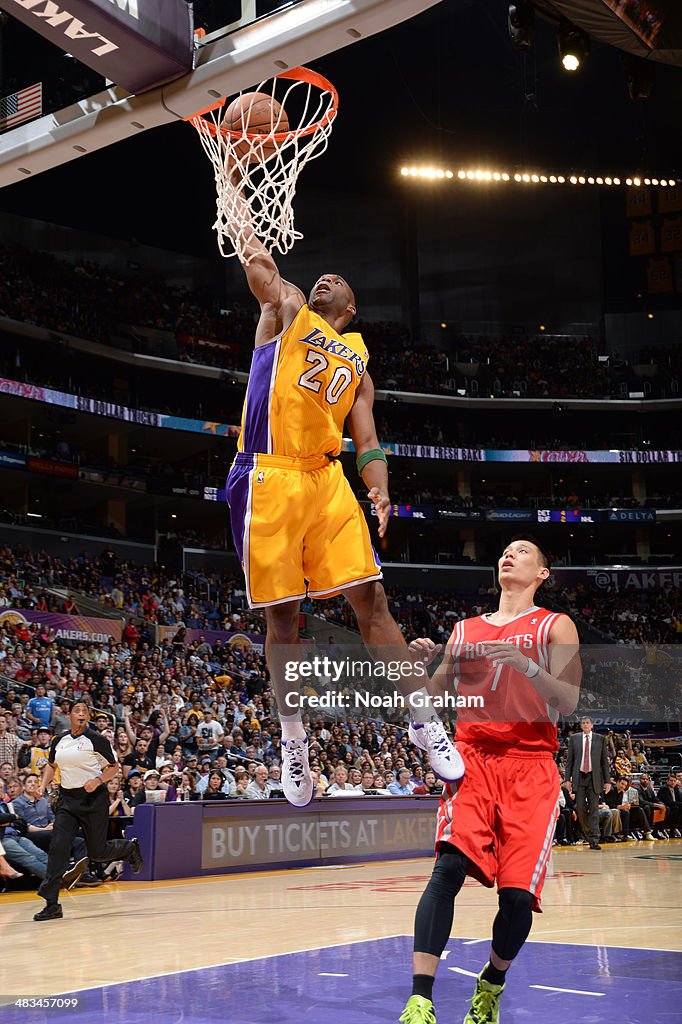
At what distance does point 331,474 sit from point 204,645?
18.1 m

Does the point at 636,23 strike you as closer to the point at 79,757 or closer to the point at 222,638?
the point at 79,757

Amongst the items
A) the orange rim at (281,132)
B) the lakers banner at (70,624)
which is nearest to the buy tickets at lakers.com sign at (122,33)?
the orange rim at (281,132)

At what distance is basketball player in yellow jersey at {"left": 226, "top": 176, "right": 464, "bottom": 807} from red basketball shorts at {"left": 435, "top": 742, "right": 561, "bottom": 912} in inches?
11.0

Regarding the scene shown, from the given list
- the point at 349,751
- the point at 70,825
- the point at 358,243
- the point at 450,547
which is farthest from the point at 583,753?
the point at 358,243

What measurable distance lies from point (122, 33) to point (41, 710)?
496 inches

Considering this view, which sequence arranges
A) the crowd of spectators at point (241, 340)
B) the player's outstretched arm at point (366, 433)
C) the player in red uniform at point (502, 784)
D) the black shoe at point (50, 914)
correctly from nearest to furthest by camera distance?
the player in red uniform at point (502, 784)
the player's outstretched arm at point (366, 433)
the black shoe at point (50, 914)
the crowd of spectators at point (241, 340)

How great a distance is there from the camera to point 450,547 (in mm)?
36781

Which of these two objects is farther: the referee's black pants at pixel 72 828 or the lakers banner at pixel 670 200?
the lakers banner at pixel 670 200

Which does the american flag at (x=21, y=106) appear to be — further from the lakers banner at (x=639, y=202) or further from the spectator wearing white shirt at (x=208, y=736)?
the lakers banner at (x=639, y=202)

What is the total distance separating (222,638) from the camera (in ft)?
79.8

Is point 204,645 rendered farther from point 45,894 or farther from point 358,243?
point 358,243

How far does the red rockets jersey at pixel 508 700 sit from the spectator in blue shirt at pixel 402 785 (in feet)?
35.2

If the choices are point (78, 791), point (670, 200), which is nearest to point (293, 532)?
point (78, 791)

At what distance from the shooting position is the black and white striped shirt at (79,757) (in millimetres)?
8422
